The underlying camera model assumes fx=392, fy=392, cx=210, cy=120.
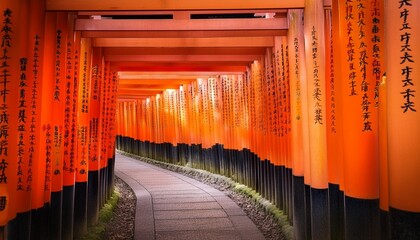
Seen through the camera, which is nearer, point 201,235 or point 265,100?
point 201,235

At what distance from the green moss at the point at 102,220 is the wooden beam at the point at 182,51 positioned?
168 inches

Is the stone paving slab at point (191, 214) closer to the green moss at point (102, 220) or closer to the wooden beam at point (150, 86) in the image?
the green moss at point (102, 220)

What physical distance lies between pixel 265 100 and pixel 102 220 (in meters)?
5.15

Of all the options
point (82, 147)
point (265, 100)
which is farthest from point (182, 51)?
point (82, 147)

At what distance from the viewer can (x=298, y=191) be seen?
7.64 meters

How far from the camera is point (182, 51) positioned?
10055 mm

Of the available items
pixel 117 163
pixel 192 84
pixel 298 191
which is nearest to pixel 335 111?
pixel 298 191

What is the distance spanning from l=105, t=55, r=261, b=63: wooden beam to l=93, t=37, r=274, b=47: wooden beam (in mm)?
1488

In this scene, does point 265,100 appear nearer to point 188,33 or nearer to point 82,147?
point 188,33

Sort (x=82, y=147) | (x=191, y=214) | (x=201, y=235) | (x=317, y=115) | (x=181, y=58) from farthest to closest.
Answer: (x=181, y=58), (x=191, y=214), (x=201, y=235), (x=82, y=147), (x=317, y=115)

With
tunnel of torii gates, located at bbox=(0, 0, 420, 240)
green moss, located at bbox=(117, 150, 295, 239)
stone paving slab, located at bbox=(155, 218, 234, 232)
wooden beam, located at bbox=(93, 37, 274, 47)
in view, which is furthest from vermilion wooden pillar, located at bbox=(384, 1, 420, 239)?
stone paving slab, located at bbox=(155, 218, 234, 232)

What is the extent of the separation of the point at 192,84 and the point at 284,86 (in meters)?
9.89

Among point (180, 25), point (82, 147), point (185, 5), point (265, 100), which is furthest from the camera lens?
point (265, 100)

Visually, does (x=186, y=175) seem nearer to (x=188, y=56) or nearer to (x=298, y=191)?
(x=188, y=56)
